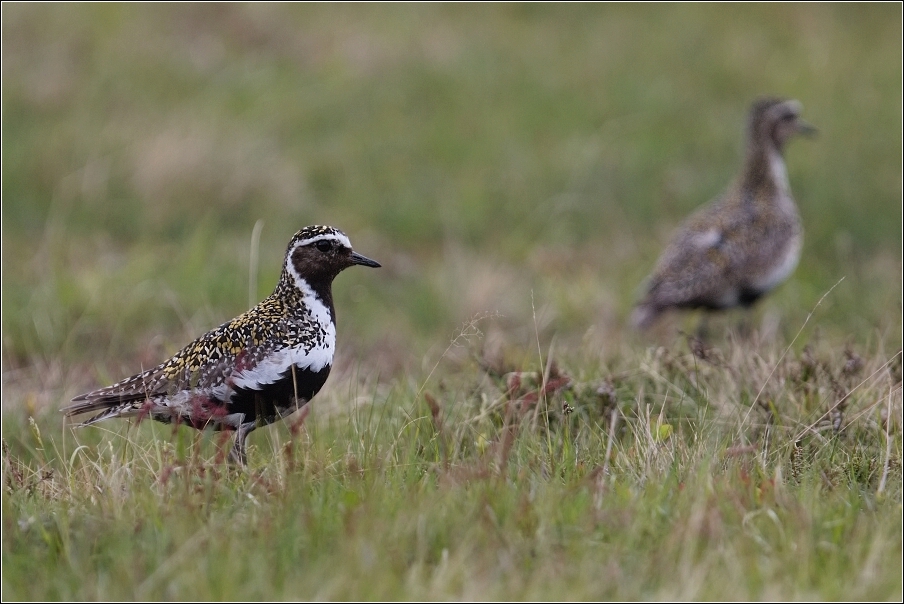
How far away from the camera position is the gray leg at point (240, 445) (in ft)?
15.3

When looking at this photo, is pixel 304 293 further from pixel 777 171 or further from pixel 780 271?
pixel 777 171

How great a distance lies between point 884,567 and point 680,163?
990 cm

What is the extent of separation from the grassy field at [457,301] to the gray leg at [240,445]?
0.14 meters

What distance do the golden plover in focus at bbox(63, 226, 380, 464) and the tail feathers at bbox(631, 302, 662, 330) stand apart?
4.16 metres

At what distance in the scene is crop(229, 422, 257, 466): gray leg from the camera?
→ 15.3 ft

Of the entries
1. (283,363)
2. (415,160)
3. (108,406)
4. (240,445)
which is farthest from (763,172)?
(108,406)

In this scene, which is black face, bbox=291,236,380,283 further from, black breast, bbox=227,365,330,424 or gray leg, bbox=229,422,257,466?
gray leg, bbox=229,422,257,466

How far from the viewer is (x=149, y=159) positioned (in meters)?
11.0

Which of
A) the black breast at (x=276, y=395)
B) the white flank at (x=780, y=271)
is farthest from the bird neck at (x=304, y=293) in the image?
the white flank at (x=780, y=271)

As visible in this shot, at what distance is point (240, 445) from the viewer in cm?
479

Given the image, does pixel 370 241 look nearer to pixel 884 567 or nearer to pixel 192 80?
pixel 192 80

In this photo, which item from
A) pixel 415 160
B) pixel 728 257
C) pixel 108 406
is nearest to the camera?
pixel 108 406

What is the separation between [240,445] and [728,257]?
4.96 metres

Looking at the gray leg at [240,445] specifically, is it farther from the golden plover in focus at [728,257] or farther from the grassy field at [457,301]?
the golden plover in focus at [728,257]
